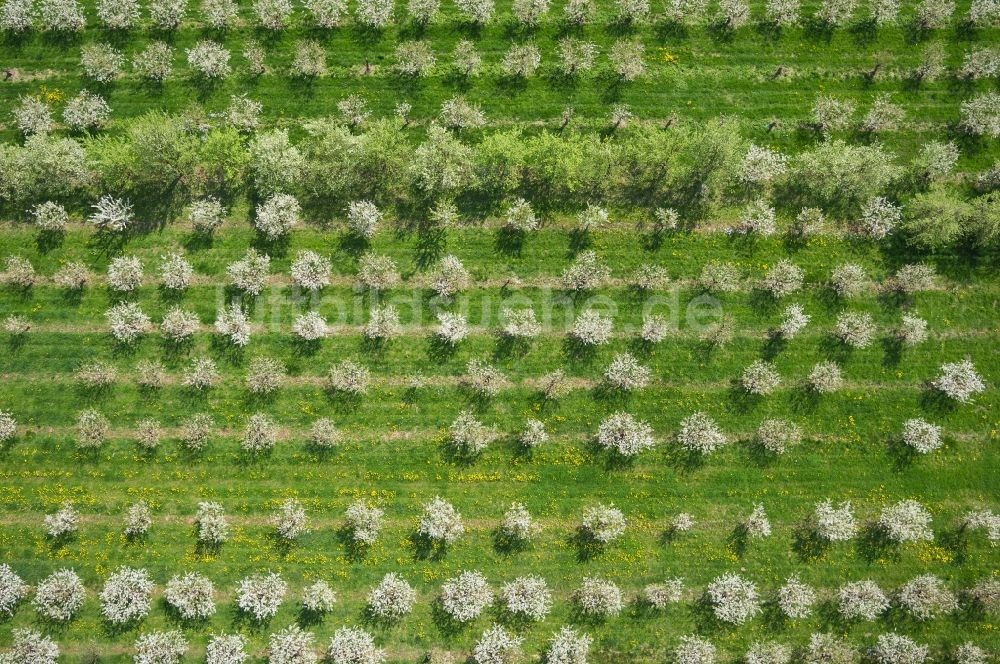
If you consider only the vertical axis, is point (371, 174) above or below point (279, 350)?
above

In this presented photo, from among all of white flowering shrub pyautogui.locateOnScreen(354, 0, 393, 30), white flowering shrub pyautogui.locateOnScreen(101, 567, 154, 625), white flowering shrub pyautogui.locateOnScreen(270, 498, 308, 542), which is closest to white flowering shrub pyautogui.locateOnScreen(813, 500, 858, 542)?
white flowering shrub pyautogui.locateOnScreen(270, 498, 308, 542)

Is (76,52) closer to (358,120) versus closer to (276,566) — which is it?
(358,120)

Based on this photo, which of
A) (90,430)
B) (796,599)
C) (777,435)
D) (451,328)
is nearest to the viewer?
(796,599)

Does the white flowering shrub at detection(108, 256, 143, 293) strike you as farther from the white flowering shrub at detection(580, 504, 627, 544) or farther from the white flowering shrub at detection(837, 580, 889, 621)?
the white flowering shrub at detection(837, 580, 889, 621)

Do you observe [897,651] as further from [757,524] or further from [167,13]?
[167,13]

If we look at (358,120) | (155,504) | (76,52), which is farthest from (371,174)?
(155,504)

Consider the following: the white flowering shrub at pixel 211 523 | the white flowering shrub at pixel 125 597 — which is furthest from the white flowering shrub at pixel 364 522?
the white flowering shrub at pixel 125 597

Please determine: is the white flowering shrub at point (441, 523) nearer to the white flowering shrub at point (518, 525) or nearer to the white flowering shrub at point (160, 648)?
the white flowering shrub at point (518, 525)

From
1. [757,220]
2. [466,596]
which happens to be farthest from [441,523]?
[757,220]

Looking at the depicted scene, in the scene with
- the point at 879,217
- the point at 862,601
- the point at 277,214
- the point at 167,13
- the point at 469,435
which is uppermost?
the point at 167,13
